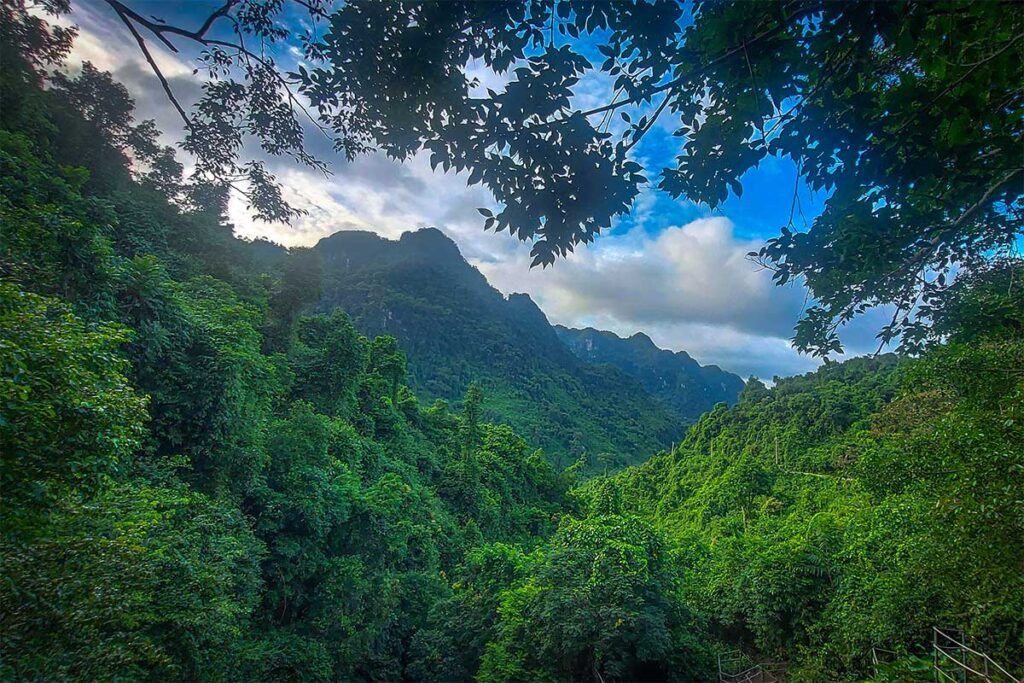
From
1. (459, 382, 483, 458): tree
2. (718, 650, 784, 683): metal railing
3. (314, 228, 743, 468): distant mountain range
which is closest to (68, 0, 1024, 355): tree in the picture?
(718, 650, 784, 683): metal railing

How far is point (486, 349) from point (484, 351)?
2.37 feet

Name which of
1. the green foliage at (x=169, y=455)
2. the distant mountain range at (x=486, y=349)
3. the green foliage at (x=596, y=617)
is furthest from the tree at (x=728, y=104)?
the distant mountain range at (x=486, y=349)

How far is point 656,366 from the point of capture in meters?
155

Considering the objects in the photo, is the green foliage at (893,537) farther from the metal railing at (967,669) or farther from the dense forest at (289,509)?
the metal railing at (967,669)

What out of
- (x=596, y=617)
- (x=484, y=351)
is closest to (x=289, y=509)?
(x=596, y=617)

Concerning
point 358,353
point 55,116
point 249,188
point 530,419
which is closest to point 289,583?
point 358,353

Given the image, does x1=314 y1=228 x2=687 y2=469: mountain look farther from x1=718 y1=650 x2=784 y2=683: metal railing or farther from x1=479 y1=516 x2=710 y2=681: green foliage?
x1=479 y1=516 x2=710 y2=681: green foliage

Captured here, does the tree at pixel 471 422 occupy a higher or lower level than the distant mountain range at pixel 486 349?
lower

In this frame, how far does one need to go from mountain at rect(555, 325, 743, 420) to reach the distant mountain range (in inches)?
1885

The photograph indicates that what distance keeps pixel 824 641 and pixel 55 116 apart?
25039 mm

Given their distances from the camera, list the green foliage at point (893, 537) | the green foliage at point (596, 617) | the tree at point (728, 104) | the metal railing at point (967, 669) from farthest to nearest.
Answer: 1. the green foliage at point (596, 617)
2. the metal railing at point (967, 669)
3. the green foliage at point (893, 537)
4. the tree at point (728, 104)

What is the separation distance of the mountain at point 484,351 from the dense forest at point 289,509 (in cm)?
3903

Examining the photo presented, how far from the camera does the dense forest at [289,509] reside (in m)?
3.51

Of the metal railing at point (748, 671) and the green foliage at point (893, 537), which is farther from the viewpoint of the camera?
the metal railing at point (748, 671)
